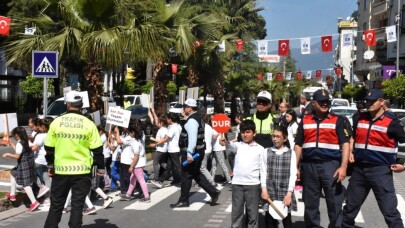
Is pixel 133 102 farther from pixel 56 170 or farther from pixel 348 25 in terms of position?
pixel 348 25

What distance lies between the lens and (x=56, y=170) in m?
6.34

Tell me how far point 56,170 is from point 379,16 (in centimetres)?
4529

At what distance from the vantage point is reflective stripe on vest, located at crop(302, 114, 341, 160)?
20.9ft

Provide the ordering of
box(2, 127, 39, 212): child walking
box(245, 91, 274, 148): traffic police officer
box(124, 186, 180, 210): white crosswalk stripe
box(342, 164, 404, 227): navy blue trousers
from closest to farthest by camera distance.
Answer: box(342, 164, 404, 227): navy blue trousers, box(245, 91, 274, 148): traffic police officer, box(2, 127, 39, 212): child walking, box(124, 186, 180, 210): white crosswalk stripe

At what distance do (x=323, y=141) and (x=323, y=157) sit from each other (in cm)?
19

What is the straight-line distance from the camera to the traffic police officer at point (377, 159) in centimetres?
625

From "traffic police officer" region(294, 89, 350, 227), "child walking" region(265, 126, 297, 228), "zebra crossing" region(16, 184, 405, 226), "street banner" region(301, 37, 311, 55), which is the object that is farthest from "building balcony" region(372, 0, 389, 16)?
"child walking" region(265, 126, 297, 228)

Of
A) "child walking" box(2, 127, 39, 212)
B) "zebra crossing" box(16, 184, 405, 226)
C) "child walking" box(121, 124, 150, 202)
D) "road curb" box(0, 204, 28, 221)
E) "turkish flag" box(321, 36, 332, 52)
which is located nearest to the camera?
"road curb" box(0, 204, 28, 221)

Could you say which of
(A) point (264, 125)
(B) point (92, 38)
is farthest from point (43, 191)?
(B) point (92, 38)

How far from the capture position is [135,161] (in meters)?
9.49

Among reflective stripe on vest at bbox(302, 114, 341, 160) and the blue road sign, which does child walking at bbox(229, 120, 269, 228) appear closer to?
reflective stripe on vest at bbox(302, 114, 341, 160)

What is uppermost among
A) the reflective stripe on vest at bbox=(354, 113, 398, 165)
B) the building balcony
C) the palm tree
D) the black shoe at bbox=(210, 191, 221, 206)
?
the building balcony

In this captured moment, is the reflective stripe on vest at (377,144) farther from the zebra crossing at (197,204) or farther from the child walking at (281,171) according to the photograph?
the zebra crossing at (197,204)

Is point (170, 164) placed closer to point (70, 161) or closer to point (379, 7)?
point (70, 161)
